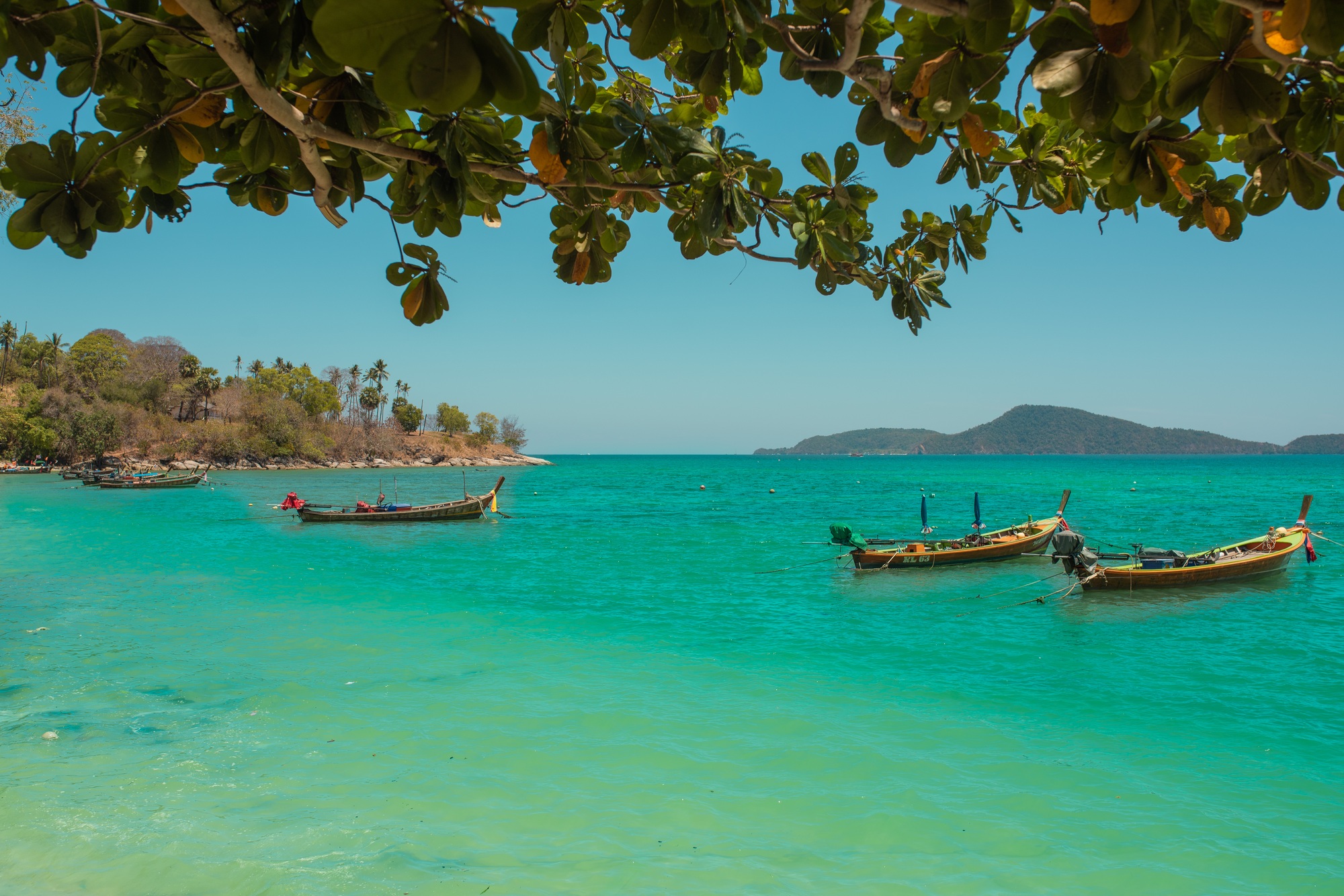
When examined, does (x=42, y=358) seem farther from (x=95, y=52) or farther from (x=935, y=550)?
(x=95, y=52)

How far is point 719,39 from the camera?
153 centimetres

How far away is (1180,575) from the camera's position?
14812mm

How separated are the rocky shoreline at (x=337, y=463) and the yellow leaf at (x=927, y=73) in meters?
63.9

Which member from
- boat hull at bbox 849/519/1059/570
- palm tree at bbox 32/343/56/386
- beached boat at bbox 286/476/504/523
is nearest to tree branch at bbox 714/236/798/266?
boat hull at bbox 849/519/1059/570

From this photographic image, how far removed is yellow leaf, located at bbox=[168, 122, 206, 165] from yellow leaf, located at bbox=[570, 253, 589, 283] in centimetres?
110

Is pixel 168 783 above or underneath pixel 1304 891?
above

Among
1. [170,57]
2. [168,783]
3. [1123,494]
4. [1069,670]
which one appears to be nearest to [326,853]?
[168,783]

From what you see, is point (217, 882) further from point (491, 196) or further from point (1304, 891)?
point (1304, 891)

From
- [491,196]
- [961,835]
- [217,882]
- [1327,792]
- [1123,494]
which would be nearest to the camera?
[491,196]

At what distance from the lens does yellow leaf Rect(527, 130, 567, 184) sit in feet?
6.31

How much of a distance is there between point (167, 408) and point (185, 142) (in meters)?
78.6

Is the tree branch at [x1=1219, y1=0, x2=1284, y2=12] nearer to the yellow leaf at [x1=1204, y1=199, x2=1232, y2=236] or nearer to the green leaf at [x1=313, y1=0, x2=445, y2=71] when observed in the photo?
the yellow leaf at [x1=1204, y1=199, x2=1232, y2=236]

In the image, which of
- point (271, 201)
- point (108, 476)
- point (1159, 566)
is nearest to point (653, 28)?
point (271, 201)

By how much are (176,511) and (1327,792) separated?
36.4 metres
